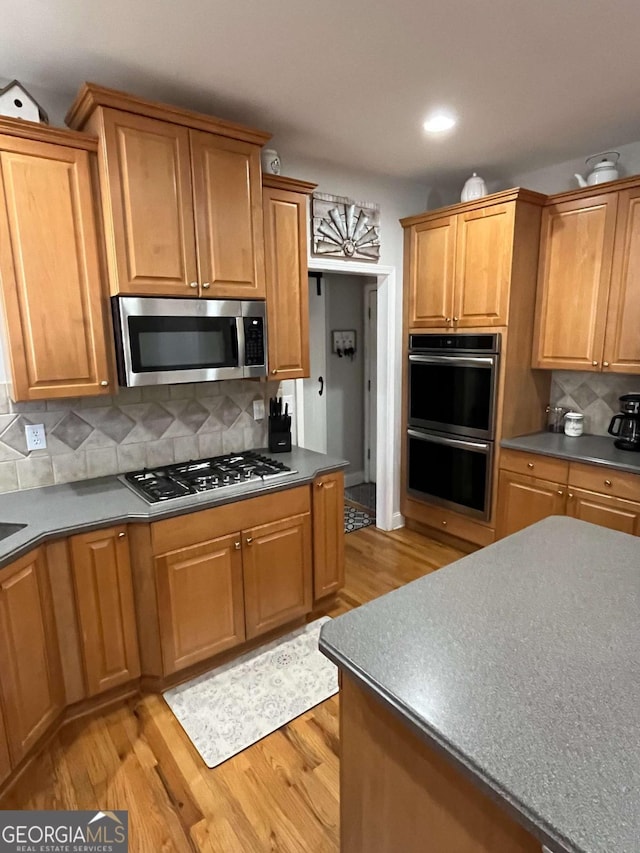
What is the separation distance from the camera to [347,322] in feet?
15.5

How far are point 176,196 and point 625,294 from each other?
2472 millimetres

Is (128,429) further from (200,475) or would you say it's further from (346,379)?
(346,379)

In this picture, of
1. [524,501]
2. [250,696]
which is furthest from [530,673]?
[524,501]

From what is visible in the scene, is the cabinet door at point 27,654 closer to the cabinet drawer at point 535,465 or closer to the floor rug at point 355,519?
the floor rug at point 355,519

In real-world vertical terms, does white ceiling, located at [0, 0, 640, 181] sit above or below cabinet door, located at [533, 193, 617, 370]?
above

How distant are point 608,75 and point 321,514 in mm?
2397

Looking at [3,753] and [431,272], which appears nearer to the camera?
[3,753]

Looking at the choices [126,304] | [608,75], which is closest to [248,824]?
[126,304]

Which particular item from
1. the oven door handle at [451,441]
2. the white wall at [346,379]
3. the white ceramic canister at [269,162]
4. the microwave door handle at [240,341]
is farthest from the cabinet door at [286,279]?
the white wall at [346,379]

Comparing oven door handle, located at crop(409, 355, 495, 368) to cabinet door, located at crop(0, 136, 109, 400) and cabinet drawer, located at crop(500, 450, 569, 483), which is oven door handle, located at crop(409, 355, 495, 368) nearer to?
cabinet drawer, located at crop(500, 450, 569, 483)

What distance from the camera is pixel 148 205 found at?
81.1 inches

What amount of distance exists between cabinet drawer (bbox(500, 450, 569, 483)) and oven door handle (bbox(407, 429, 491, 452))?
0.45 feet

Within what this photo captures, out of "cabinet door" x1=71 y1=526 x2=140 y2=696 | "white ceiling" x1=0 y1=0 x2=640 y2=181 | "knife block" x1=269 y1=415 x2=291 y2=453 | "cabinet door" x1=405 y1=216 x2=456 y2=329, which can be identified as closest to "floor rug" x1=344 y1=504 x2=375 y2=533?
"knife block" x1=269 y1=415 x2=291 y2=453

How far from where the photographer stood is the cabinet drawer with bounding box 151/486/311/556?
2.07m
